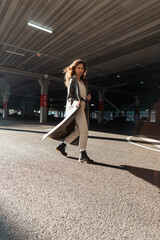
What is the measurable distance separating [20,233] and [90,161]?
1.78 meters

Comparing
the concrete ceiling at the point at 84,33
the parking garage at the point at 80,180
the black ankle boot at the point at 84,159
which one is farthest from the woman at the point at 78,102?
the concrete ceiling at the point at 84,33

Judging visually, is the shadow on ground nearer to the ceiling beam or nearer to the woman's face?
the woman's face

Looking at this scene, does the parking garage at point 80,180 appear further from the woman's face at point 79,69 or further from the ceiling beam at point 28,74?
the ceiling beam at point 28,74

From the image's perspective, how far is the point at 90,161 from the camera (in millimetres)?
2688

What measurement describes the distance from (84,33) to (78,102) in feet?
23.9

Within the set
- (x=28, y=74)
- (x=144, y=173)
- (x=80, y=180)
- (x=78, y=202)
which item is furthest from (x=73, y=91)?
(x=28, y=74)

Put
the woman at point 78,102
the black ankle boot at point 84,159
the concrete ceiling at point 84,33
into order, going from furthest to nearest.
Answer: the concrete ceiling at point 84,33, the woman at point 78,102, the black ankle boot at point 84,159

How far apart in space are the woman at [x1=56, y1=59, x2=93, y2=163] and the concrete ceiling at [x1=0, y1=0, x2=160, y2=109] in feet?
16.3

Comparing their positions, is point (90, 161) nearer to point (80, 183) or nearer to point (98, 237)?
point (80, 183)

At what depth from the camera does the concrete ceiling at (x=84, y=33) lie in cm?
671

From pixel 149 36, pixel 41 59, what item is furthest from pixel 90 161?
pixel 41 59

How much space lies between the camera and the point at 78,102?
2742 mm

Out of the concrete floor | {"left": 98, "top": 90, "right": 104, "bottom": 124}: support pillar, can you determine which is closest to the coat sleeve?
the concrete floor

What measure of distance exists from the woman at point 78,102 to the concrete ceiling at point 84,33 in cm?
496
